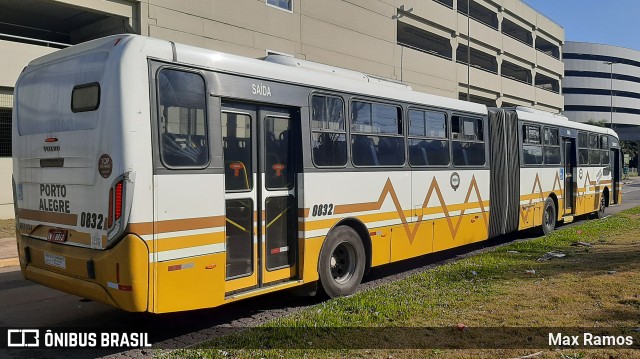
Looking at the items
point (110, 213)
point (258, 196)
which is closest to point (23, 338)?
point (110, 213)

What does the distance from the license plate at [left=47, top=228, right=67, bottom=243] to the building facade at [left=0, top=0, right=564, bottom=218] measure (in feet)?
44.5

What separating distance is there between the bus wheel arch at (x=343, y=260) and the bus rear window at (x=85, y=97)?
3511 mm

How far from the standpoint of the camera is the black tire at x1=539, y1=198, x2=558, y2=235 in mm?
13773

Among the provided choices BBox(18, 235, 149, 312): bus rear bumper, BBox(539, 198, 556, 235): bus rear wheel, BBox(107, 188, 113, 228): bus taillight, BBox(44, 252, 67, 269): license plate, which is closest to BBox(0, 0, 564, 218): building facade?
BBox(44, 252, 67, 269): license plate

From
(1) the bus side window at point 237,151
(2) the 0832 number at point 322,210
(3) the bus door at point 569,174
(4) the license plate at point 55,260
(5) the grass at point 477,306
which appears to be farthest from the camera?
(3) the bus door at point 569,174

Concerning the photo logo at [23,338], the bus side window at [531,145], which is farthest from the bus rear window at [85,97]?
the bus side window at [531,145]

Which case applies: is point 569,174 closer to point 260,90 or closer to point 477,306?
point 477,306

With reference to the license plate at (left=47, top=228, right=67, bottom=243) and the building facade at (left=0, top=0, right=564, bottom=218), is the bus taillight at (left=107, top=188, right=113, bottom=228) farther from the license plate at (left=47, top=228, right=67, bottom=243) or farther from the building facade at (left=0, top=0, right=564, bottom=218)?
the building facade at (left=0, top=0, right=564, bottom=218)

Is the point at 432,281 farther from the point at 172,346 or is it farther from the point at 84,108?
the point at 84,108

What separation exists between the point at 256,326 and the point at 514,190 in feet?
27.6

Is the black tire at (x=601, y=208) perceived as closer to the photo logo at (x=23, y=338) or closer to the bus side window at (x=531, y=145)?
the bus side window at (x=531, y=145)

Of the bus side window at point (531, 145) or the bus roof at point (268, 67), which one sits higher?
the bus roof at point (268, 67)

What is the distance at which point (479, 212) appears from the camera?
10.9 meters

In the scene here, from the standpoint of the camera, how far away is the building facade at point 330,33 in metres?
19.0
